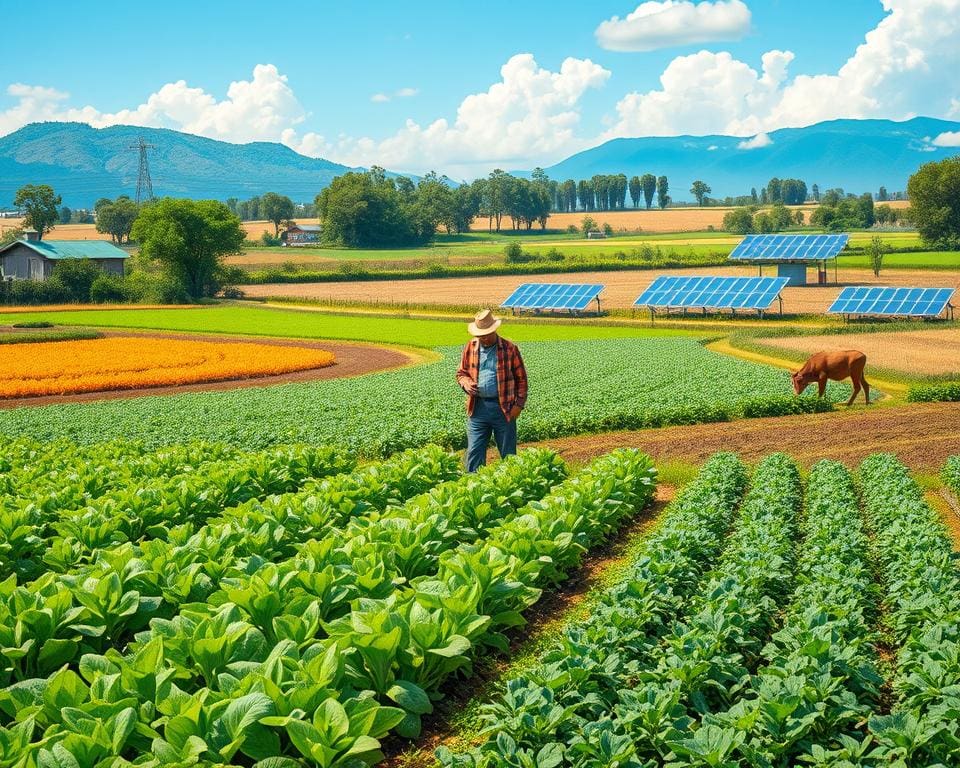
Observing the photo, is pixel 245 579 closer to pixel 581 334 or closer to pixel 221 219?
pixel 581 334

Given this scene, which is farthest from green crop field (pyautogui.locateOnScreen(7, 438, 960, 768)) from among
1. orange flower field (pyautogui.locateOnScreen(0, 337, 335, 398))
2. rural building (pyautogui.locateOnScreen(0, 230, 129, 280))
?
rural building (pyautogui.locateOnScreen(0, 230, 129, 280))

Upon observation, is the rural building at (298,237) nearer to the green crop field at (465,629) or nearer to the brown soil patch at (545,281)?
the brown soil patch at (545,281)

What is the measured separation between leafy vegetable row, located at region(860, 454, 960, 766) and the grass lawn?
129 feet

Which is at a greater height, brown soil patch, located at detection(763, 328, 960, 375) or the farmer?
the farmer

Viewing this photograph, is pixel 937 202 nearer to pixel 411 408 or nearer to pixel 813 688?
pixel 411 408

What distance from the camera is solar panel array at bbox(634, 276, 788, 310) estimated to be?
2482 inches

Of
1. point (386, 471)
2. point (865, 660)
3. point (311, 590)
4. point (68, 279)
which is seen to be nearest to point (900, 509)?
point (865, 660)

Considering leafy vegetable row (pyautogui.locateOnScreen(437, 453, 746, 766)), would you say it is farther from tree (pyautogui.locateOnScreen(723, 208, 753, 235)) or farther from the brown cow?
tree (pyautogui.locateOnScreen(723, 208, 753, 235))

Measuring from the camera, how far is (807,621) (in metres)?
8.10

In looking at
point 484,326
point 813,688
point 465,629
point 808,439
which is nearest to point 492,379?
point 484,326

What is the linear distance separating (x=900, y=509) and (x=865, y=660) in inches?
245

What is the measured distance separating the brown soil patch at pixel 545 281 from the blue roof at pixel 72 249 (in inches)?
502

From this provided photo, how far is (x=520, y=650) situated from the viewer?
9703mm

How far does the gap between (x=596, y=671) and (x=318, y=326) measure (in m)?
56.9
